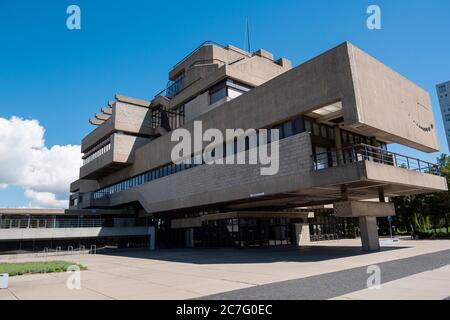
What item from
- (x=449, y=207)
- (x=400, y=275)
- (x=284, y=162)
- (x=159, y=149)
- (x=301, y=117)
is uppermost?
(x=159, y=149)

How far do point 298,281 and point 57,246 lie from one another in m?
37.7

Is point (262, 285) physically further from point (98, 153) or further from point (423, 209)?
point (423, 209)

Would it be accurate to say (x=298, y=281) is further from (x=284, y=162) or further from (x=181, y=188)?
(x=181, y=188)

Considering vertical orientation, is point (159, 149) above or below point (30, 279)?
above

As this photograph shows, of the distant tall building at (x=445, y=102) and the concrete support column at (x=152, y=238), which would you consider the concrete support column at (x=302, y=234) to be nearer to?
the concrete support column at (x=152, y=238)

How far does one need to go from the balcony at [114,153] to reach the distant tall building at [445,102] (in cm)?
17601

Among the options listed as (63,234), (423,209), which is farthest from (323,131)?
(423,209)

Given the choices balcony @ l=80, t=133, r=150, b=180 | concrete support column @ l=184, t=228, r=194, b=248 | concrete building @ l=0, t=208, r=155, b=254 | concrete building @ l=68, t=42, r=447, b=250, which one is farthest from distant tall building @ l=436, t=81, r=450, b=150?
concrete building @ l=0, t=208, r=155, b=254

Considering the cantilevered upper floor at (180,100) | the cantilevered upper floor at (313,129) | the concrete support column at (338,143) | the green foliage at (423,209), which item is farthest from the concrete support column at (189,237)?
the green foliage at (423,209)

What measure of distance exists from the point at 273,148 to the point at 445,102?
189 m

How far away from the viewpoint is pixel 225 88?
3734 cm

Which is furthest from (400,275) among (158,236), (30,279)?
(158,236)

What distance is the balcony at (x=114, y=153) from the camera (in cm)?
4853

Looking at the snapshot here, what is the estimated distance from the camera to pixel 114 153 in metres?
48.0
